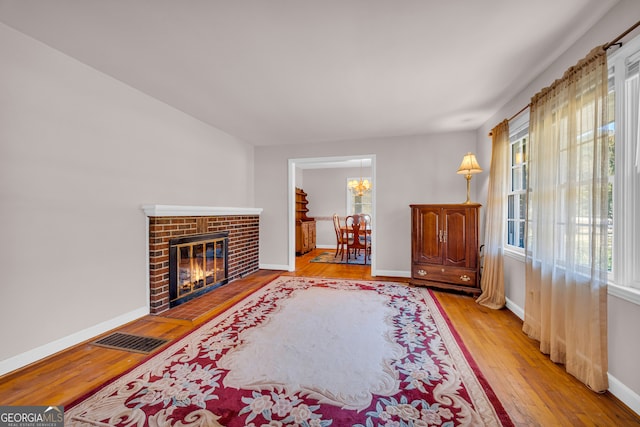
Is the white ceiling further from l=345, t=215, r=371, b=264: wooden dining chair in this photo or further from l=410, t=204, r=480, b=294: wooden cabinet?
l=345, t=215, r=371, b=264: wooden dining chair

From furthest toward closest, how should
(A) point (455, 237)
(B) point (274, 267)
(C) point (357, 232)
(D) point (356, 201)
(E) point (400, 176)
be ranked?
(D) point (356, 201) → (C) point (357, 232) → (B) point (274, 267) → (E) point (400, 176) → (A) point (455, 237)

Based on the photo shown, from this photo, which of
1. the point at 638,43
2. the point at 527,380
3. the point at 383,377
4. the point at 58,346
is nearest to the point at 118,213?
the point at 58,346

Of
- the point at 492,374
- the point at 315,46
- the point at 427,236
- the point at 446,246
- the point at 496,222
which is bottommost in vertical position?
the point at 492,374

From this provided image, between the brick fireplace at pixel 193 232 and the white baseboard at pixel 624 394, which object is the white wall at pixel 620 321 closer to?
the white baseboard at pixel 624 394

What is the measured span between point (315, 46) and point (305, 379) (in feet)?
7.91

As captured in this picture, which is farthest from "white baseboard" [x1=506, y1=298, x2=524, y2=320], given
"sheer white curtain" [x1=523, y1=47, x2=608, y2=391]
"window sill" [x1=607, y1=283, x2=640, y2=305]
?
"window sill" [x1=607, y1=283, x2=640, y2=305]

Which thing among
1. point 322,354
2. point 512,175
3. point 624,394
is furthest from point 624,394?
point 512,175

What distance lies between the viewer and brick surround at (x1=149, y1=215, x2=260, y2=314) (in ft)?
9.55

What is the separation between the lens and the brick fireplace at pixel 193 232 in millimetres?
2908

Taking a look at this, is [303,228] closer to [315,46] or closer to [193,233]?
[193,233]

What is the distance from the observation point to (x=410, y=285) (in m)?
3.95

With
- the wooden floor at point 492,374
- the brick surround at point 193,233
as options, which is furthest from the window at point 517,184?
the brick surround at point 193,233

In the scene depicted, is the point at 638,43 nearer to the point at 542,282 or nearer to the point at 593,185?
the point at 593,185

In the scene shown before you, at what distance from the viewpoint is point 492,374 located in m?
1.82
